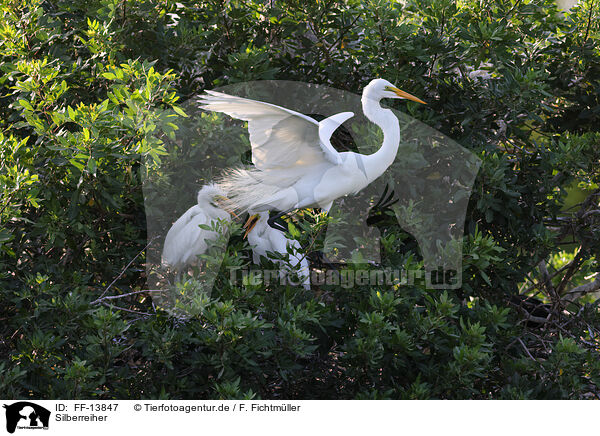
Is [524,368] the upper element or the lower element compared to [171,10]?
lower

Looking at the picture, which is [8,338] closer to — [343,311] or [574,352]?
[343,311]

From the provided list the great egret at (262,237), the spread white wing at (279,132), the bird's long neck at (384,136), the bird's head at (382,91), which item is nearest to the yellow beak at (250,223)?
the great egret at (262,237)

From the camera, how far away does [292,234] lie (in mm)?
2408

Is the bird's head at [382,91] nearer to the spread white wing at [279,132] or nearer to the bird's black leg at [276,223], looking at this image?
the spread white wing at [279,132]

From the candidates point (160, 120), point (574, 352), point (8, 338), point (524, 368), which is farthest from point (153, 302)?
point (574, 352)

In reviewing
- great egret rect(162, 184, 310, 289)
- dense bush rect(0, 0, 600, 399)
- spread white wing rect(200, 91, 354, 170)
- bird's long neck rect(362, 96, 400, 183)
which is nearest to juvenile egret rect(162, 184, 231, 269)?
great egret rect(162, 184, 310, 289)

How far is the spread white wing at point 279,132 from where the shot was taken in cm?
239

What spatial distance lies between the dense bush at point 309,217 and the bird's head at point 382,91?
22cm

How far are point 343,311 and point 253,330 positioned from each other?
454mm

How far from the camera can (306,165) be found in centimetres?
279
